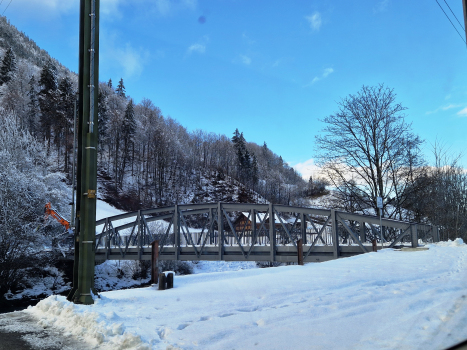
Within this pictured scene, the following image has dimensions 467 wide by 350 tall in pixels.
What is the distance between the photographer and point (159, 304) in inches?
260

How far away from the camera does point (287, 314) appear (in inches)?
200

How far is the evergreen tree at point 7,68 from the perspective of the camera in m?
69.4

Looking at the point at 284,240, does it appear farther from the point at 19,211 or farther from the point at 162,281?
the point at 19,211

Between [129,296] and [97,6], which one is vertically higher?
[97,6]

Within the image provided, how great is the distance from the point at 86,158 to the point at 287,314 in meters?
5.72

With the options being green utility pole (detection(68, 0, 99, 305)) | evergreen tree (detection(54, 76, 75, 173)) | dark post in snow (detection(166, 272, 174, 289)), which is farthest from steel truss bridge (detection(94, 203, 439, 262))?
evergreen tree (detection(54, 76, 75, 173))

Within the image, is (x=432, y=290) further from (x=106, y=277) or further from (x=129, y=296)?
(x=106, y=277)

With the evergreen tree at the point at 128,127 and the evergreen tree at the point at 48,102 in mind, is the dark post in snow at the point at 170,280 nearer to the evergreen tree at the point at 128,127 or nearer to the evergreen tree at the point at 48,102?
the evergreen tree at the point at 48,102

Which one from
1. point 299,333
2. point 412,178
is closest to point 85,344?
point 299,333

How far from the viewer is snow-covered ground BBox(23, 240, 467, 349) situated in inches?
154

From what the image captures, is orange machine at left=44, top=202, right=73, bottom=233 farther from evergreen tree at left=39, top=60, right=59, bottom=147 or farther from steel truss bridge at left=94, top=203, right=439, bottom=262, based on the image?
evergreen tree at left=39, top=60, right=59, bottom=147

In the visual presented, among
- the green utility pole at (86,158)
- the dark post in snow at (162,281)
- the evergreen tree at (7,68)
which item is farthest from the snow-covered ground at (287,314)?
the evergreen tree at (7,68)

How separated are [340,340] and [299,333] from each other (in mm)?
537

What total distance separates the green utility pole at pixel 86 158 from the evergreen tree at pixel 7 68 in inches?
2960
